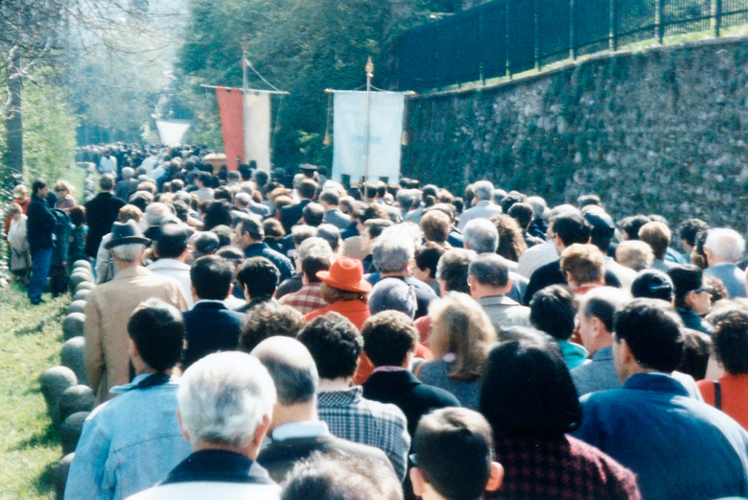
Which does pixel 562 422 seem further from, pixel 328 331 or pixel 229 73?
pixel 229 73

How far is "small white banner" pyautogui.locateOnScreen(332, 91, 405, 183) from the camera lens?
15.9 meters

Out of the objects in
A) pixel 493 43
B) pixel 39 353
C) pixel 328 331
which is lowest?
pixel 39 353

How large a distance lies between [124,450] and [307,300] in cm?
275

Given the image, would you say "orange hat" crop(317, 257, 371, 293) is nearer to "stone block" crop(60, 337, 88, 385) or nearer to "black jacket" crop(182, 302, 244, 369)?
"black jacket" crop(182, 302, 244, 369)

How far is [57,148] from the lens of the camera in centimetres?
3141

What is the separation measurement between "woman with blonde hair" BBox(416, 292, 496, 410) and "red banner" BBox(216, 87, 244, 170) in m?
17.8

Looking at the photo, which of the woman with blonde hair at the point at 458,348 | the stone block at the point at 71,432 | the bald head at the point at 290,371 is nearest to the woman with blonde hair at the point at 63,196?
the stone block at the point at 71,432

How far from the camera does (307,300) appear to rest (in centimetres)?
634

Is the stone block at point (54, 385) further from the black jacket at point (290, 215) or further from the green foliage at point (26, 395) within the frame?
the black jacket at point (290, 215)

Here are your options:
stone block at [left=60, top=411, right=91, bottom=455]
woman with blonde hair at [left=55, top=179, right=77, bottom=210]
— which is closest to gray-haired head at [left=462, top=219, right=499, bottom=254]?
stone block at [left=60, top=411, right=91, bottom=455]

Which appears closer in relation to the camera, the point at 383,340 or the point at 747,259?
the point at 383,340

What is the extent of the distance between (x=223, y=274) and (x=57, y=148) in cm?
2781

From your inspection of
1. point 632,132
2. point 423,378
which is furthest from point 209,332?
point 632,132

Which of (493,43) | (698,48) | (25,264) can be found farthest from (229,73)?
(698,48)
